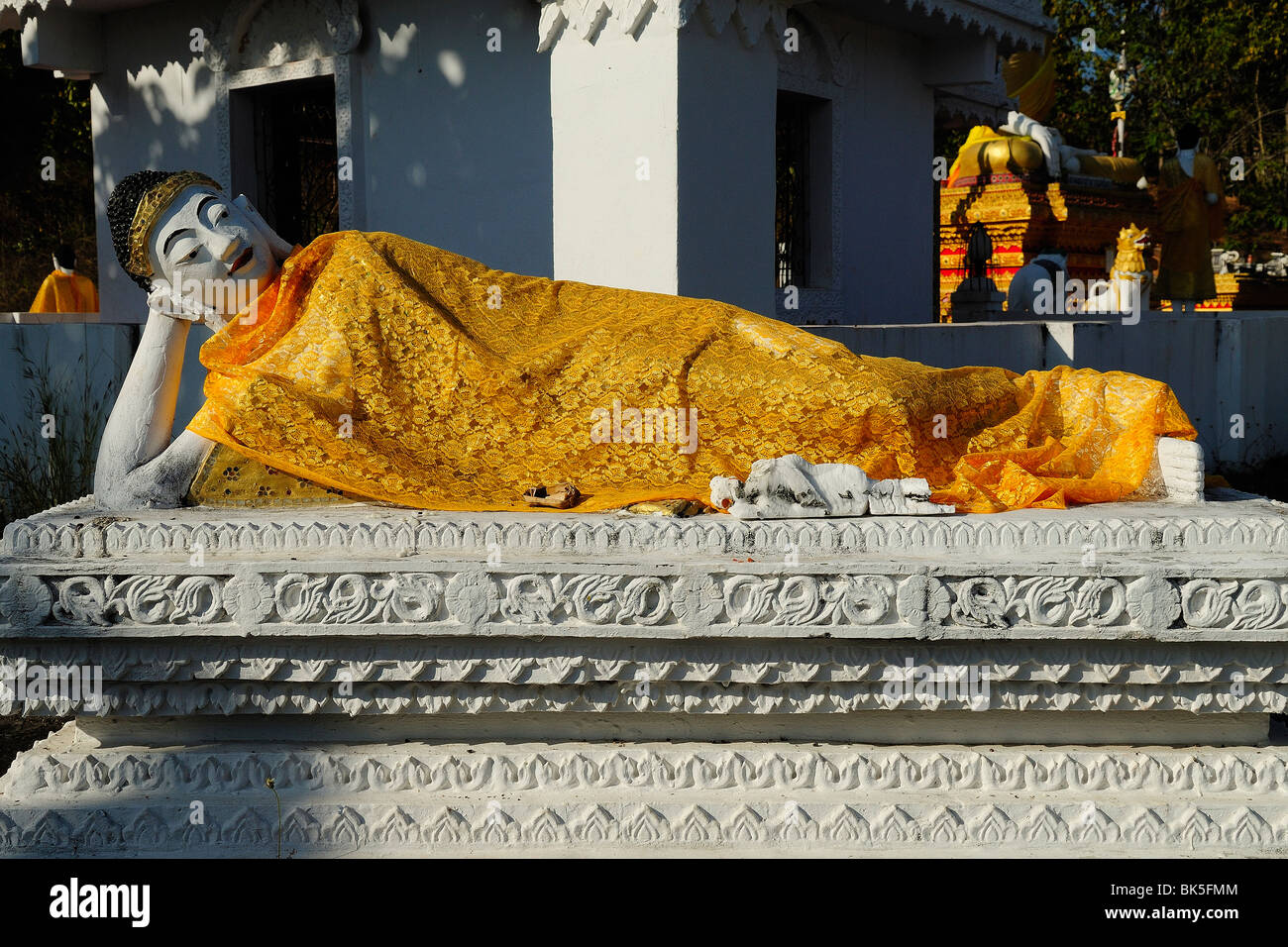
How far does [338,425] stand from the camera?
3.15 metres

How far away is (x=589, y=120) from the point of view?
6012mm

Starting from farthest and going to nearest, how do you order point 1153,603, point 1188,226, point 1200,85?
point 1200,85, point 1188,226, point 1153,603

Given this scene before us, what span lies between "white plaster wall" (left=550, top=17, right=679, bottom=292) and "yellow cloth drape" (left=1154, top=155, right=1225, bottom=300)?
7.83 m

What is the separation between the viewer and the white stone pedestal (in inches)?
104

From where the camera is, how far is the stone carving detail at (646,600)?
8.57ft

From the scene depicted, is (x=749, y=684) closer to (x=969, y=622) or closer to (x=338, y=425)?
(x=969, y=622)

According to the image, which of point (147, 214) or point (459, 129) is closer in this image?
point (147, 214)

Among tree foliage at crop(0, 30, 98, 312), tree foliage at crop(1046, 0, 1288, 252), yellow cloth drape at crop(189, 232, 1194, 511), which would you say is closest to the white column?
yellow cloth drape at crop(189, 232, 1194, 511)

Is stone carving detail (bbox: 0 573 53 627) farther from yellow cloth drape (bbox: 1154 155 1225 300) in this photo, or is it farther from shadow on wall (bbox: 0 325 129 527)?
yellow cloth drape (bbox: 1154 155 1225 300)

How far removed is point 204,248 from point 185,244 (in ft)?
0.16

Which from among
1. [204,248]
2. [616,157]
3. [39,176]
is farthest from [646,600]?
[39,176]

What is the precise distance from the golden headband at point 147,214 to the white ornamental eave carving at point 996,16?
534cm

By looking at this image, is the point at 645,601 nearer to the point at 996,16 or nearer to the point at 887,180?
the point at 887,180

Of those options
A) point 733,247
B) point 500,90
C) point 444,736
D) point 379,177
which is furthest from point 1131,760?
point 379,177
